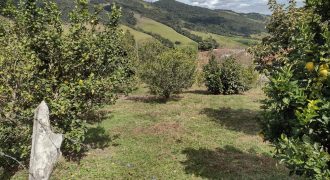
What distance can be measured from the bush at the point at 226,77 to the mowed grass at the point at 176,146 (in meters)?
5.80

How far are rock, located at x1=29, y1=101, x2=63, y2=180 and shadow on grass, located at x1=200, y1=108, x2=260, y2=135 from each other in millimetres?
16283

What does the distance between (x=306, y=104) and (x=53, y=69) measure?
9.84m

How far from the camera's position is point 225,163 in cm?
1606

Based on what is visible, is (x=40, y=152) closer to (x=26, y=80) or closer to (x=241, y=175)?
(x=26, y=80)

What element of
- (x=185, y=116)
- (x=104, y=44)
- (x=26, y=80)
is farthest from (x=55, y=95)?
(x=185, y=116)

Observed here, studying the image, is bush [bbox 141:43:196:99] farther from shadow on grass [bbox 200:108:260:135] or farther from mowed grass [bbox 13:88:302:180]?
shadow on grass [bbox 200:108:260:135]

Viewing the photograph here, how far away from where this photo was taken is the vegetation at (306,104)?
23.5ft

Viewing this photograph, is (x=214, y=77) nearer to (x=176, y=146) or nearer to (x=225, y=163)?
(x=176, y=146)

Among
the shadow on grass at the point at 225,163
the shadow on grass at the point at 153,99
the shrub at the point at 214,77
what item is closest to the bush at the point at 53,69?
the shadow on grass at the point at 225,163

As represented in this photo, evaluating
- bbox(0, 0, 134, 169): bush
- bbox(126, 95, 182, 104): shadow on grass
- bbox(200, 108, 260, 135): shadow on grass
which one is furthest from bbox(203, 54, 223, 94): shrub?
bbox(0, 0, 134, 169): bush

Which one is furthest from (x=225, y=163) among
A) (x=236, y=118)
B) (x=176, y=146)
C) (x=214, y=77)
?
(x=214, y=77)

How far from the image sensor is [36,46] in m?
13.8

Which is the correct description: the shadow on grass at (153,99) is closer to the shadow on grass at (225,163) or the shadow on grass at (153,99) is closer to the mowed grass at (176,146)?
the mowed grass at (176,146)

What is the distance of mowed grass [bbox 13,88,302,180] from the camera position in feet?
49.6
